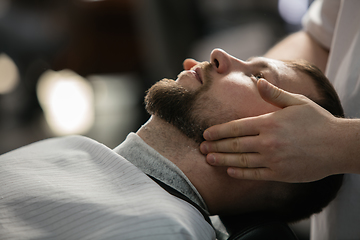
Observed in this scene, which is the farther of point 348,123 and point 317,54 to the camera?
point 317,54

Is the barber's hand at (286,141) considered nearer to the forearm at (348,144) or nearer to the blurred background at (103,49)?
the forearm at (348,144)

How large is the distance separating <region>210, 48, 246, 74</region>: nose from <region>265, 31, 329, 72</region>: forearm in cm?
73

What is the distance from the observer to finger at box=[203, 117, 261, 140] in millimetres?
944

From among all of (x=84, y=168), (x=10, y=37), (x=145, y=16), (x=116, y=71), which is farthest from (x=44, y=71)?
(x=84, y=168)

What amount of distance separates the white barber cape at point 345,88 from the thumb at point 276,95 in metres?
0.57

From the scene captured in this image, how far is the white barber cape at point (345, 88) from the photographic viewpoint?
1266 millimetres

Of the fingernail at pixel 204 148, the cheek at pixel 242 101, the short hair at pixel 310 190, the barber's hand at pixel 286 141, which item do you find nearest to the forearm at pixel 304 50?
the short hair at pixel 310 190

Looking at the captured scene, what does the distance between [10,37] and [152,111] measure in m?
Result: 4.45

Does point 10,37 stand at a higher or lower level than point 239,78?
higher

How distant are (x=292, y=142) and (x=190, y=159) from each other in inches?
15.5

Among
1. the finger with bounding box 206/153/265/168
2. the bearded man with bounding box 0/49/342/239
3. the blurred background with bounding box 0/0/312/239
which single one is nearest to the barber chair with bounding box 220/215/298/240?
the bearded man with bounding box 0/49/342/239

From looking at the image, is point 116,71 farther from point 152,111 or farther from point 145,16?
point 152,111

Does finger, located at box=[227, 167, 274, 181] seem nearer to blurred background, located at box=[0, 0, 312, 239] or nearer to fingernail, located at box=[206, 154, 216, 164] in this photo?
fingernail, located at box=[206, 154, 216, 164]

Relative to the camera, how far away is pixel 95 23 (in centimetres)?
506
